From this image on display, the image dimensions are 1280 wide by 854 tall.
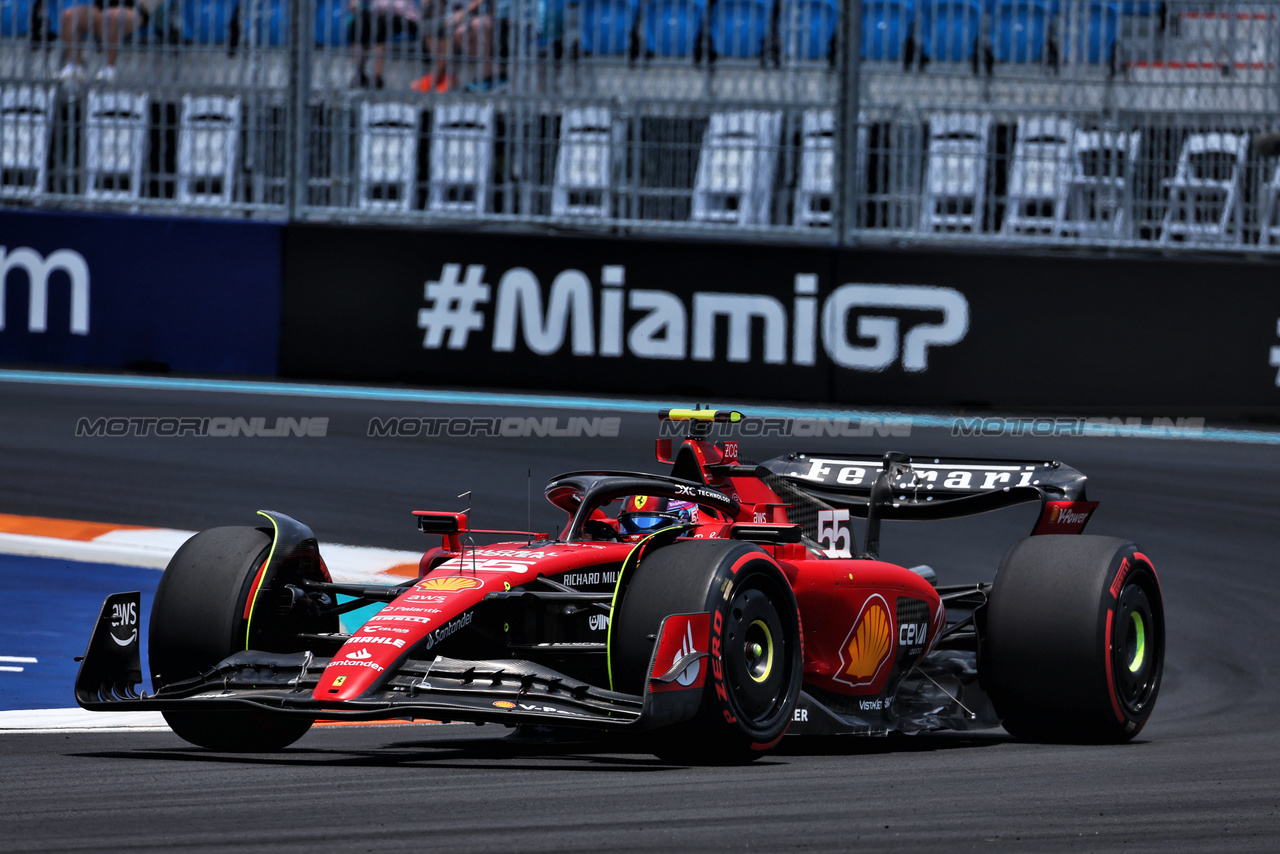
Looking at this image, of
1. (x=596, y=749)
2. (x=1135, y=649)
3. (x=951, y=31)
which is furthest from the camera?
(x=951, y=31)

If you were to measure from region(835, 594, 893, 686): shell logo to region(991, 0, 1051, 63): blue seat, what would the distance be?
19.2 feet

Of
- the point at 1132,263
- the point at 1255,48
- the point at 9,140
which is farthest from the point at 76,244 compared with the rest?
the point at 1255,48

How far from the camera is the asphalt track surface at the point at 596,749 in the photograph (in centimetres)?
444

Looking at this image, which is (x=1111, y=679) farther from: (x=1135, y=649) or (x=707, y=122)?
(x=707, y=122)

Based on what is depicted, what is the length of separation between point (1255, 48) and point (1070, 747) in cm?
633

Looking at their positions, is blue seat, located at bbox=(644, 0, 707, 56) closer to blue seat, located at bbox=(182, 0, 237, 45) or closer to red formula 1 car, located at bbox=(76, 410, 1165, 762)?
blue seat, located at bbox=(182, 0, 237, 45)

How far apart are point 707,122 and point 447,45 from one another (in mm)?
1713

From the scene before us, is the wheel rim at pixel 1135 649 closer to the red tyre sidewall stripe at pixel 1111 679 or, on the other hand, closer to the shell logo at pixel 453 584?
the red tyre sidewall stripe at pixel 1111 679

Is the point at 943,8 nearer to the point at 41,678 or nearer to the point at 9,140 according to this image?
the point at 9,140

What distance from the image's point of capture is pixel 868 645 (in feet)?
21.7

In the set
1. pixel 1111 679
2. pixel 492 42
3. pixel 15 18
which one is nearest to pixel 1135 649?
pixel 1111 679

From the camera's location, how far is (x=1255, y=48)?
1163 cm

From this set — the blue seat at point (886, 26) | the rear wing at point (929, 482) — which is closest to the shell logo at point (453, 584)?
the rear wing at point (929, 482)

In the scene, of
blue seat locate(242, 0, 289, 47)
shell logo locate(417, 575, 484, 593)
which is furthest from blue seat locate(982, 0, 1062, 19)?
shell logo locate(417, 575, 484, 593)
